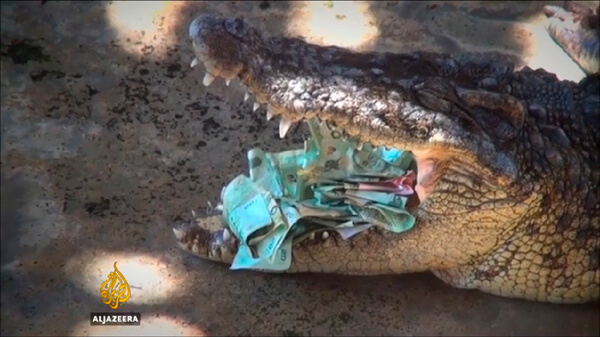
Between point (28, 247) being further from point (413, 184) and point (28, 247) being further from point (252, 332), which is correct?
point (413, 184)

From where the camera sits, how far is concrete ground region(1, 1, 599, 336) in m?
2.81

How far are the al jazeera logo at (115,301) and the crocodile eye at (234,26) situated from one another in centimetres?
86

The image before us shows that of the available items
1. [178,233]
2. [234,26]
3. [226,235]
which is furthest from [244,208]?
[234,26]

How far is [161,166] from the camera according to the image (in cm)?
329

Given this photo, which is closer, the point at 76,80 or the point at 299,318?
the point at 299,318

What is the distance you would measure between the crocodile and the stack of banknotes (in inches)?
1.7

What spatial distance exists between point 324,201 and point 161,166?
28.3 inches

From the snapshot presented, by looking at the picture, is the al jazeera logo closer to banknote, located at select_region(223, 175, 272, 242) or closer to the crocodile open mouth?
banknote, located at select_region(223, 175, 272, 242)

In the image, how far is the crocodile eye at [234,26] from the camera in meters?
2.47

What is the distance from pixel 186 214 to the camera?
312cm

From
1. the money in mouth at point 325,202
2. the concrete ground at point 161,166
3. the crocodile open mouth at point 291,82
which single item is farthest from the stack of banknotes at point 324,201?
the crocodile open mouth at point 291,82

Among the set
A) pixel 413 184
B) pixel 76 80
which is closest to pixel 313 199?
pixel 413 184

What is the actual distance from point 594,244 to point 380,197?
2.22ft

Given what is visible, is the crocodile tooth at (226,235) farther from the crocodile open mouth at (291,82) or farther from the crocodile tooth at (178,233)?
the crocodile open mouth at (291,82)
